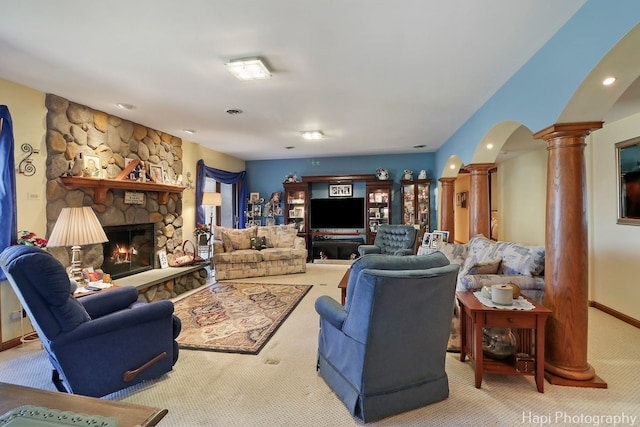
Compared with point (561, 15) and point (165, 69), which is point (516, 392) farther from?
point (165, 69)

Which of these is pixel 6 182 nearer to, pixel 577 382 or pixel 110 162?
pixel 110 162

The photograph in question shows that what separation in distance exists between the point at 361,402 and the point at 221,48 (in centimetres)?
273

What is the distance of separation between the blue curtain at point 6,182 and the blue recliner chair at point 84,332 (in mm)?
1307

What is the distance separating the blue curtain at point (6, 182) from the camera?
2.85m

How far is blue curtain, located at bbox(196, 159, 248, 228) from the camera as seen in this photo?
604cm

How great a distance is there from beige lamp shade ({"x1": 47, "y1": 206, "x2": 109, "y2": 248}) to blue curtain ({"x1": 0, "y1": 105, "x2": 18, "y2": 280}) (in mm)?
426

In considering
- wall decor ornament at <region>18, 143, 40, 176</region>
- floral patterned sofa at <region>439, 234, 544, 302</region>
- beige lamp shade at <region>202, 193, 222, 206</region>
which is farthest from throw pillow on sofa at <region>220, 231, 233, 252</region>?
floral patterned sofa at <region>439, 234, 544, 302</region>

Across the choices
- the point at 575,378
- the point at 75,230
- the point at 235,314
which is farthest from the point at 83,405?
the point at 575,378

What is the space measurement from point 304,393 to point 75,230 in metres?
2.59

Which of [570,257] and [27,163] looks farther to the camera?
[27,163]

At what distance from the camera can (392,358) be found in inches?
73.4

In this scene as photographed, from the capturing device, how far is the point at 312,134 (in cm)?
514

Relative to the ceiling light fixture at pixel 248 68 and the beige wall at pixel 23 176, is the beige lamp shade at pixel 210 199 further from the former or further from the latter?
the ceiling light fixture at pixel 248 68

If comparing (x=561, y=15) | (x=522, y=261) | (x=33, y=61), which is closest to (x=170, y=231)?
(x=33, y=61)
